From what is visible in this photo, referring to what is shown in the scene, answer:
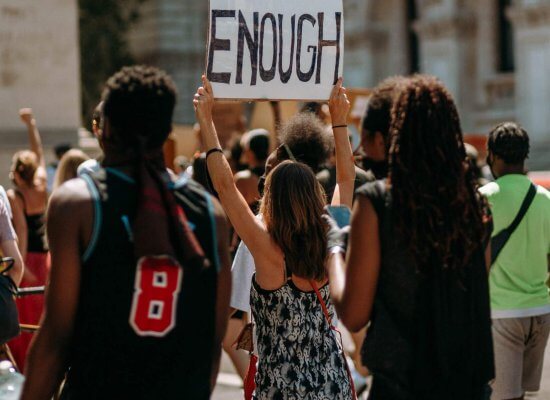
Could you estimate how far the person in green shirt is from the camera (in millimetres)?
6328

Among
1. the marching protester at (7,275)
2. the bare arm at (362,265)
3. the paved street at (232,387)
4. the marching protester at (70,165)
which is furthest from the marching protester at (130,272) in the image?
the paved street at (232,387)

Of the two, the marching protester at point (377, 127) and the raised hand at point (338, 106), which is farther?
the raised hand at point (338, 106)

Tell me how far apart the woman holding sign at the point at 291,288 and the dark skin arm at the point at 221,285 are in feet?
4.00

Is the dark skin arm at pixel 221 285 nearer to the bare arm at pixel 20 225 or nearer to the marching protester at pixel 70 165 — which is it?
the marching protester at pixel 70 165

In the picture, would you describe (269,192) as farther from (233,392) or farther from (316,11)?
(233,392)

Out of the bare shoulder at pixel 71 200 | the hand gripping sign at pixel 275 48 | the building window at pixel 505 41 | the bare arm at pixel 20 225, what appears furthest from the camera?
the building window at pixel 505 41

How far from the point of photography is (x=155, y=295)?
12.1 ft

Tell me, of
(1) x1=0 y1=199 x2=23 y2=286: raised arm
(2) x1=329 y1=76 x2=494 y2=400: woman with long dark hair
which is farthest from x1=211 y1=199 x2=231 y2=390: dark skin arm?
(1) x1=0 y1=199 x2=23 y2=286: raised arm

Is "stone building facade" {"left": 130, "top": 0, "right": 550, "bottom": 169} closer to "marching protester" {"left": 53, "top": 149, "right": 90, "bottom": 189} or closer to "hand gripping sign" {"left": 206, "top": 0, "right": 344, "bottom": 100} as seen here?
"marching protester" {"left": 53, "top": 149, "right": 90, "bottom": 189}

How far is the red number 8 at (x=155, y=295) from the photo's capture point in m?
3.67

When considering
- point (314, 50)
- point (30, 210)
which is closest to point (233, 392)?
point (30, 210)

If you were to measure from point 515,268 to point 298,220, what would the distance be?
66.6 inches

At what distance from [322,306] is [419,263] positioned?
1335 millimetres

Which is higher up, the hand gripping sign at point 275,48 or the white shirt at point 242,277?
the hand gripping sign at point 275,48
